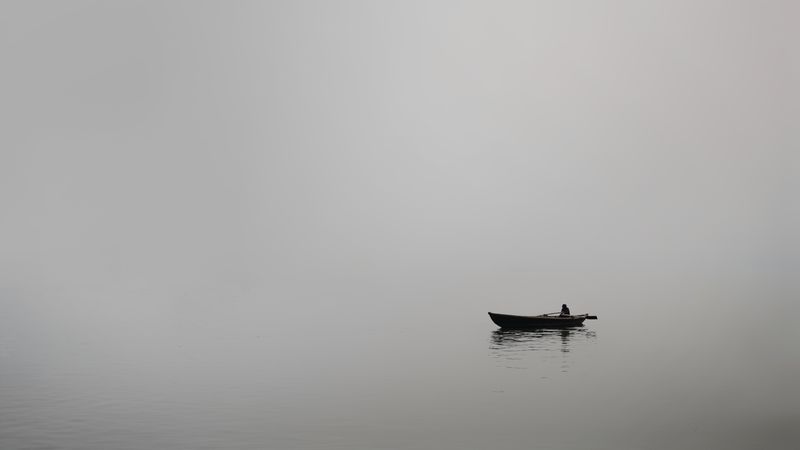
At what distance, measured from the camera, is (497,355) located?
71.6 meters

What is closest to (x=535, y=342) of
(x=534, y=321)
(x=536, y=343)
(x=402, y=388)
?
(x=536, y=343)

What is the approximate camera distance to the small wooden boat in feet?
284

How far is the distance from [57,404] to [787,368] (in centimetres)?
5548

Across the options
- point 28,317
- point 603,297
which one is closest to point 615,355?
point 28,317

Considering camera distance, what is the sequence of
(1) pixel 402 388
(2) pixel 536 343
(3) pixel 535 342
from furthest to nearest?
(3) pixel 535 342, (2) pixel 536 343, (1) pixel 402 388

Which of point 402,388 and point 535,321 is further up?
point 535,321

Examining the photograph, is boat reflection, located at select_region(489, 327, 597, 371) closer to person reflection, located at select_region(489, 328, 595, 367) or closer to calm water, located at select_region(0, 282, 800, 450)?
person reflection, located at select_region(489, 328, 595, 367)

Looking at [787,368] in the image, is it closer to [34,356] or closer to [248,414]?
[248,414]

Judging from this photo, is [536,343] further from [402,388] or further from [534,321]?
[402,388]

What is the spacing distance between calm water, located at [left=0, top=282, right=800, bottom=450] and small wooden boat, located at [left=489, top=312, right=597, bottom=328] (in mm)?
1558

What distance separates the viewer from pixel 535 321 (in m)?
86.2

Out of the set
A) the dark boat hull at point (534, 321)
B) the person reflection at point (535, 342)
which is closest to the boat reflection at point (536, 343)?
the person reflection at point (535, 342)

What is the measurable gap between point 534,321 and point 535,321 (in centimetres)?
11

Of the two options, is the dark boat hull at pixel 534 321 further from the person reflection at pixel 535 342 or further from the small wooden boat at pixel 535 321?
the person reflection at pixel 535 342
